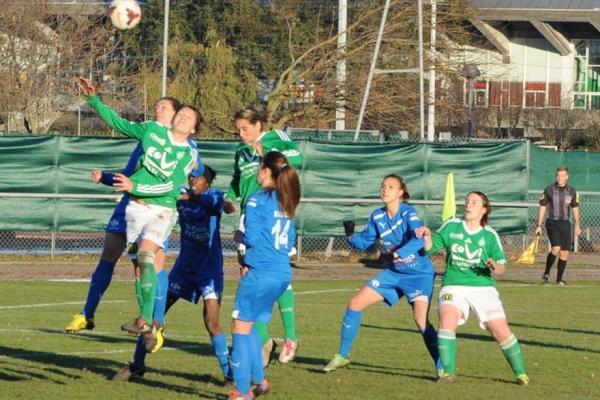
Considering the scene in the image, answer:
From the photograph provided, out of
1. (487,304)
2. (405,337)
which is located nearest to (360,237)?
(487,304)

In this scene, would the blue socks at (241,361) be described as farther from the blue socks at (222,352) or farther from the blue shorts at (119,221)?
the blue shorts at (119,221)

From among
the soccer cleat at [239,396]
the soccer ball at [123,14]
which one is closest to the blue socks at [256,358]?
the soccer cleat at [239,396]

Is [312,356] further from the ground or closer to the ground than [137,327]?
closer to the ground

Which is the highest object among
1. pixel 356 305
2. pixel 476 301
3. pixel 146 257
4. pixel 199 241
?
pixel 199 241

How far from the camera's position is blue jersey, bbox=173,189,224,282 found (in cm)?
1038

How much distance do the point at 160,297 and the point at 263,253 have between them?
5.74 ft

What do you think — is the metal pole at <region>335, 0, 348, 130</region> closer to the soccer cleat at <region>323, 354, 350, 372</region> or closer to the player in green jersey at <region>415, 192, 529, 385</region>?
the soccer cleat at <region>323, 354, 350, 372</region>

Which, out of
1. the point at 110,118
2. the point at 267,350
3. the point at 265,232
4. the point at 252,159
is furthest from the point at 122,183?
the point at 267,350

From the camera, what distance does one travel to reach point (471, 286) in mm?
10531

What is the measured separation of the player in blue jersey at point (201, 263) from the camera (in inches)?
406

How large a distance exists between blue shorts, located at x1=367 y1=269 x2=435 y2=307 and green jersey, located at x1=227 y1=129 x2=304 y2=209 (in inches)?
48.9

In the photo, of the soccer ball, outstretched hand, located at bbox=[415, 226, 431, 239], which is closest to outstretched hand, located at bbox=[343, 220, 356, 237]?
outstretched hand, located at bbox=[415, 226, 431, 239]

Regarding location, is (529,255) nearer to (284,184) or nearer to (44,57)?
(44,57)

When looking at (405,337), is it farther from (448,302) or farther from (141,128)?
(141,128)
